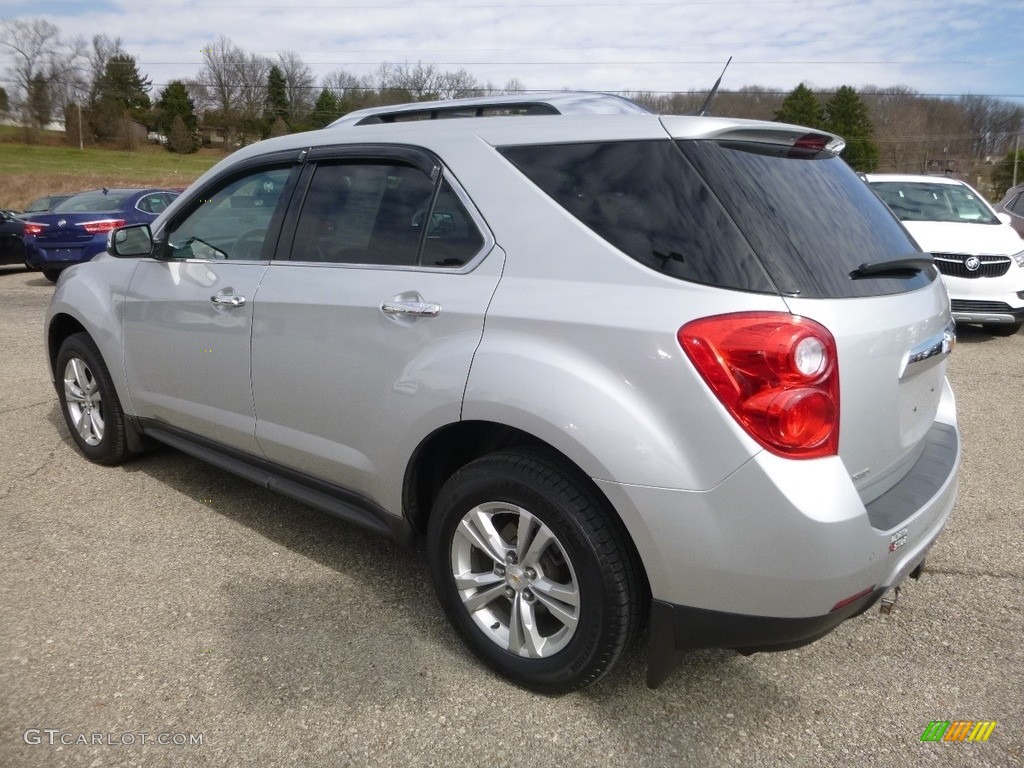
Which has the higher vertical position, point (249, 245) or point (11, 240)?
point (249, 245)

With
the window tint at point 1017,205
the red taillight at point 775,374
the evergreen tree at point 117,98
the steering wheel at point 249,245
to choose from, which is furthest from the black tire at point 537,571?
the evergreen tree at point 117,98

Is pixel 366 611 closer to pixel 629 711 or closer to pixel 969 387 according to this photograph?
pixel 629 711

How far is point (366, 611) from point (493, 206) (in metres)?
1.61

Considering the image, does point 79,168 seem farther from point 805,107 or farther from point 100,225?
point 805,107

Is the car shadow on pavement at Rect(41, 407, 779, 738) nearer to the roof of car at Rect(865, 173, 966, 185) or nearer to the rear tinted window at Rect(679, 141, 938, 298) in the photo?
the rear tinted window at Rect(679, 141, 938, 298)

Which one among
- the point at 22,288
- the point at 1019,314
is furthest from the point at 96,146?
the point at 1019,314

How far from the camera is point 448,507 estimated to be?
266 centimetres

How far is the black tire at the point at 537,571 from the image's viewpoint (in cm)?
233

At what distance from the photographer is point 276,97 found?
196ft

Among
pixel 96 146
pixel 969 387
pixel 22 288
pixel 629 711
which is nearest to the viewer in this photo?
pixel 629 711

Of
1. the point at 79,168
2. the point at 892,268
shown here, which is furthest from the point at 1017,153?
the point at 892,268

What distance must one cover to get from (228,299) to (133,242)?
1.02 m

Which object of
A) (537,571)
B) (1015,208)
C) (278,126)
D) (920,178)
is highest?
(278,126)

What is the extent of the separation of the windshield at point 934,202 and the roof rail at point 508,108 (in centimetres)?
768
